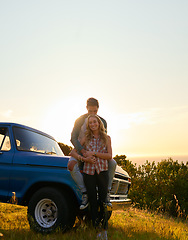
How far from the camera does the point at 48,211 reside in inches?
208

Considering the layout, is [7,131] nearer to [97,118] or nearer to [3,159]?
[3,159]

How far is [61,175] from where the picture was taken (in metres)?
5.26

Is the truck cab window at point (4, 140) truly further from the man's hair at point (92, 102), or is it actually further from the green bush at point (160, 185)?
the green bush at point (160, 185)

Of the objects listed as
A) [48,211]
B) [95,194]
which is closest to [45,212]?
[48,211]

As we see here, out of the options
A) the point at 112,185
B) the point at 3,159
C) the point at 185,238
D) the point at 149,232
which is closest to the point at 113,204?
the point at 112,185

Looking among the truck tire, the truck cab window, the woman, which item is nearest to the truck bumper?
the woman

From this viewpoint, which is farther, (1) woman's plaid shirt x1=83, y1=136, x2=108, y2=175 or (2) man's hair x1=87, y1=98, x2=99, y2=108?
(2) man's hair x1=87, y1=98, x2=99, y2=108

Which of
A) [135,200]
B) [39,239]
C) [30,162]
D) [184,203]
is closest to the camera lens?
[39,239]

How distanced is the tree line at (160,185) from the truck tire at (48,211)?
639cm

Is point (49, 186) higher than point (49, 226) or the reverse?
higher

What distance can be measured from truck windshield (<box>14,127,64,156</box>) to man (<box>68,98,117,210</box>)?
1.08 meters

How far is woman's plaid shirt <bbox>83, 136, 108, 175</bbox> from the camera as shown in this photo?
16.8ft

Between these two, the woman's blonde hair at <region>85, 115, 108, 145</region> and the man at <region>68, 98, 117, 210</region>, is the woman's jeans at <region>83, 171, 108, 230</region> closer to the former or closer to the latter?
the man at <region>68, 98, 117, 210</region>

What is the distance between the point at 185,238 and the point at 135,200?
6.12 meters
